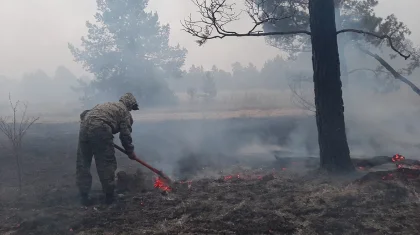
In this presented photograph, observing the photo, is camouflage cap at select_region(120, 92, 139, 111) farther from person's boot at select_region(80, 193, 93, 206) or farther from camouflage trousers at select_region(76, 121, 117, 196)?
person's boot at select_region(80, 193, 93, 206)

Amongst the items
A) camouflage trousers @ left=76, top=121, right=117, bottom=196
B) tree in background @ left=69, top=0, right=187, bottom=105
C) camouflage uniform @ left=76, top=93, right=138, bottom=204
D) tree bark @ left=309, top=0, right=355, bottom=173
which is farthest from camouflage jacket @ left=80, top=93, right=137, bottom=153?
tree in background @ left=69, top=0, right=187, bottom=105

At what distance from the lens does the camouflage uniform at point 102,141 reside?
22.4 ft

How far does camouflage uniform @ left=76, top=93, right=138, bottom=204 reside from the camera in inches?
269

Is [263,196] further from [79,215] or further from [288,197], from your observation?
[79,215]

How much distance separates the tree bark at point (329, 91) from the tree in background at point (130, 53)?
22150 millimetres

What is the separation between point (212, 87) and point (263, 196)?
92.2 ft

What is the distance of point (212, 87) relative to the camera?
113 ft

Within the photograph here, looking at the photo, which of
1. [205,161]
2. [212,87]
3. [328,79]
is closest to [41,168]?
[205,161]

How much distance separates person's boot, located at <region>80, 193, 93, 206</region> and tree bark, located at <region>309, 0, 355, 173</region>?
4940 mm

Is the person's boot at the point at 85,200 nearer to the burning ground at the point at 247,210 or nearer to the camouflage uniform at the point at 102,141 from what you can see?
the camouflage uniform at the point at 102,141

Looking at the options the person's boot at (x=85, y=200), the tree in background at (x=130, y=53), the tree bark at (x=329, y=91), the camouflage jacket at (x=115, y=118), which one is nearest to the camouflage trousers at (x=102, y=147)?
the camouflage jacket at (x=115, y=118)

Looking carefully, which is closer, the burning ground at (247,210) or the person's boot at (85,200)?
the burning ground at (247,210)

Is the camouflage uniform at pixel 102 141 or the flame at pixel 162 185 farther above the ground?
the camouflage uniform at pixel 102 141

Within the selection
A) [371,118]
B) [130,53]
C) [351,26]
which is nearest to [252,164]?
[351,26]
